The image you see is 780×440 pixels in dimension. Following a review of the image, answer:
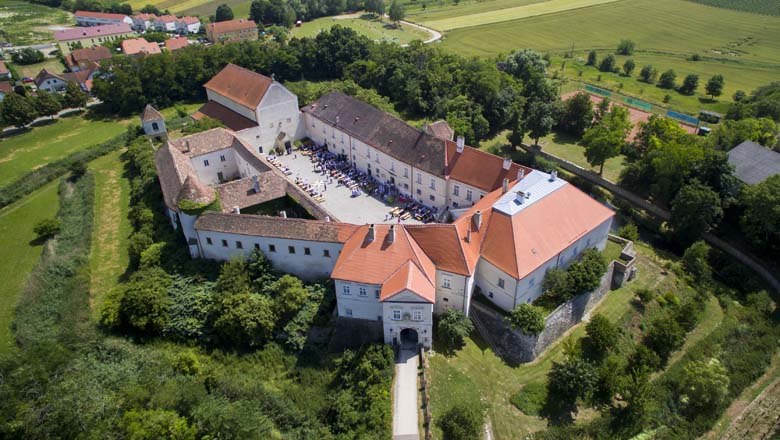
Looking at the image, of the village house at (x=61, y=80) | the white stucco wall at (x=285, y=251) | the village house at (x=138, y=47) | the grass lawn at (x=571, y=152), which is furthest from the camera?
the village house at (x=138, y=47)

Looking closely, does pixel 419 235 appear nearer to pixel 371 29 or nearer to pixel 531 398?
pixel 531 398

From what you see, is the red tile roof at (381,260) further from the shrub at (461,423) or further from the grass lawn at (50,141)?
the grass lawn at (50,141)

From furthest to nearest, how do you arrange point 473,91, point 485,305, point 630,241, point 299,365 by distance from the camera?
point 473,91 → point 630,241 → point 485,305 → point 299,365

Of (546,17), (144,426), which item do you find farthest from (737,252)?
(546,17)

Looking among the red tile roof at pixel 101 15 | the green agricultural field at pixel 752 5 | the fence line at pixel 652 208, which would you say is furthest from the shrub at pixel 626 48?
the red tile roof at pixel 101 15

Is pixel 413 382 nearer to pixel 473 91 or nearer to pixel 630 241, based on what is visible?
pixel 630 241

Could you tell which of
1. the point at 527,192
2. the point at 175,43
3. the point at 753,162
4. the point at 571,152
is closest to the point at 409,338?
the point at 527,192
